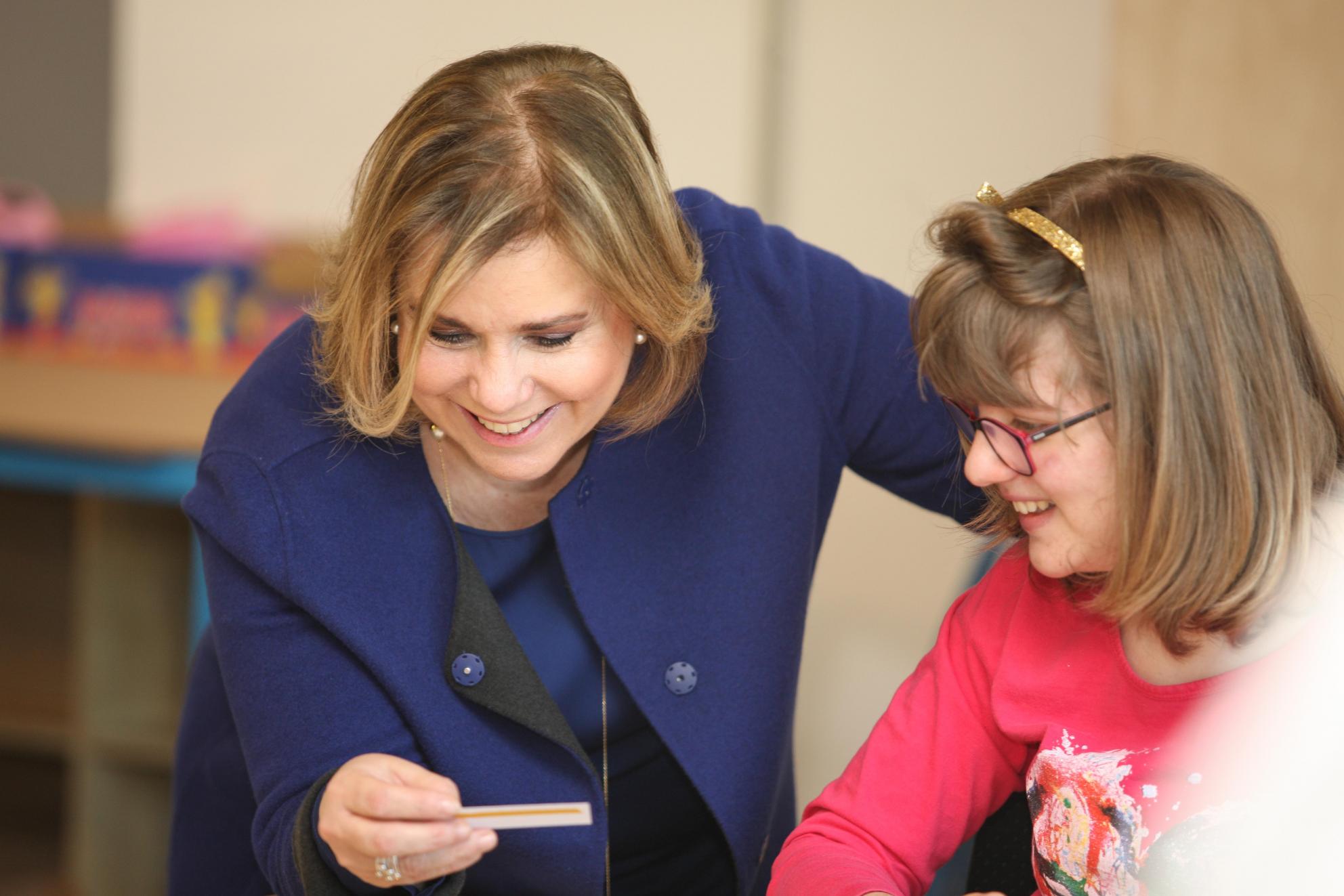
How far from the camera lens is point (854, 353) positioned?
133cm

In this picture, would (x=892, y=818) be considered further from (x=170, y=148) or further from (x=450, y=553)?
(x=170, y=148)

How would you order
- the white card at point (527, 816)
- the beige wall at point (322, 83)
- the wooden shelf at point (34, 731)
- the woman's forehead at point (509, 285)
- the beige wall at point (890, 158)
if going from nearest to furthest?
the white card at point (527, 816) → the woman's forehead at point (509, 285) → the beige wall at point (890, 158) → the beige wall at point (322, 83) → the wooden shelf at point (34, 731)

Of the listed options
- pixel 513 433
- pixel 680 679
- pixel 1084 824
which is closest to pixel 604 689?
pixel 680 679

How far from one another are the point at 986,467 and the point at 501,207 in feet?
1.39

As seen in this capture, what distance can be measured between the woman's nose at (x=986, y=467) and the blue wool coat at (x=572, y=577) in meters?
0.36

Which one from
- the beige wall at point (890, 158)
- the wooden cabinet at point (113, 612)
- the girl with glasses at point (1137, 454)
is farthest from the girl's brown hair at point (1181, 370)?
the wooden cabinet at point (113, 612)

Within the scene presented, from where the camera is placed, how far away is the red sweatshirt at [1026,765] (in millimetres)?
907

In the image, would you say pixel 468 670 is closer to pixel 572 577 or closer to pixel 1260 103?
pixel 572 577

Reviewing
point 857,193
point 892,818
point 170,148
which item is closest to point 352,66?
point 170,148

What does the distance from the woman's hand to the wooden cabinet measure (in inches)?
50.4

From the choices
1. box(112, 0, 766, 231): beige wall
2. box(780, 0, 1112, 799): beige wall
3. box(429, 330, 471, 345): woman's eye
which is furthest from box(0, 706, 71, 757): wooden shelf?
box(429, 330, 471, 345): woman's eye

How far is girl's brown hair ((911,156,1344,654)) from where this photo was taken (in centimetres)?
86

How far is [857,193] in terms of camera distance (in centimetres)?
226

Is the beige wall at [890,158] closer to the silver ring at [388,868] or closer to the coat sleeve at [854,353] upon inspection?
the coat sleeve at [854,353]
